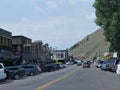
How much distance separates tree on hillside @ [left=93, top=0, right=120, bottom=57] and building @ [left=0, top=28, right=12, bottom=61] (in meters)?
23.9

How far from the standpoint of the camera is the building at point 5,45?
→ 7722cm

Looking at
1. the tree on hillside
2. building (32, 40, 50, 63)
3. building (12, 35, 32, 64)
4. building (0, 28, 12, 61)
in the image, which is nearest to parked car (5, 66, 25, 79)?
the tree on hillside

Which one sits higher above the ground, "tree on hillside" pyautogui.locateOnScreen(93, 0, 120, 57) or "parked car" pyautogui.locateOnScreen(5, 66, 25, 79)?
"tree on hillside" pyautogui.locateOnScreen(93, 0, 120, 57)

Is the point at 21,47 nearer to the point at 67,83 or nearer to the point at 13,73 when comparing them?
the point at 13,73

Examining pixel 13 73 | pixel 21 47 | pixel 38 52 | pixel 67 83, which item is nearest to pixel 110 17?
pixel 13 73

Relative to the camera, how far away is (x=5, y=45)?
270ft

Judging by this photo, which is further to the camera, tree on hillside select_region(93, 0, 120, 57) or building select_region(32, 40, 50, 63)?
building select_region(32, 40, 50, 63)

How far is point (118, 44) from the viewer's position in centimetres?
5753

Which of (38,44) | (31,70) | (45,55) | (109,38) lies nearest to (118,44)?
Answer: (109,38)

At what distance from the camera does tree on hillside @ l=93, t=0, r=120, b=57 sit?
178 feet

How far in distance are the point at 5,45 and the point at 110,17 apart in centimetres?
3149

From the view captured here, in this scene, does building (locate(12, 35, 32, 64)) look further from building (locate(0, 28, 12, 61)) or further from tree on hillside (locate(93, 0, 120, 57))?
tree on hillside (locate(93, 0, 120, 57))

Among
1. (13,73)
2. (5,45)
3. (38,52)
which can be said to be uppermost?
(38,52)

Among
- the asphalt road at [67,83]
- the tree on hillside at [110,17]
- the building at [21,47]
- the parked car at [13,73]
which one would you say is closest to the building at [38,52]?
the building at [21,47]
